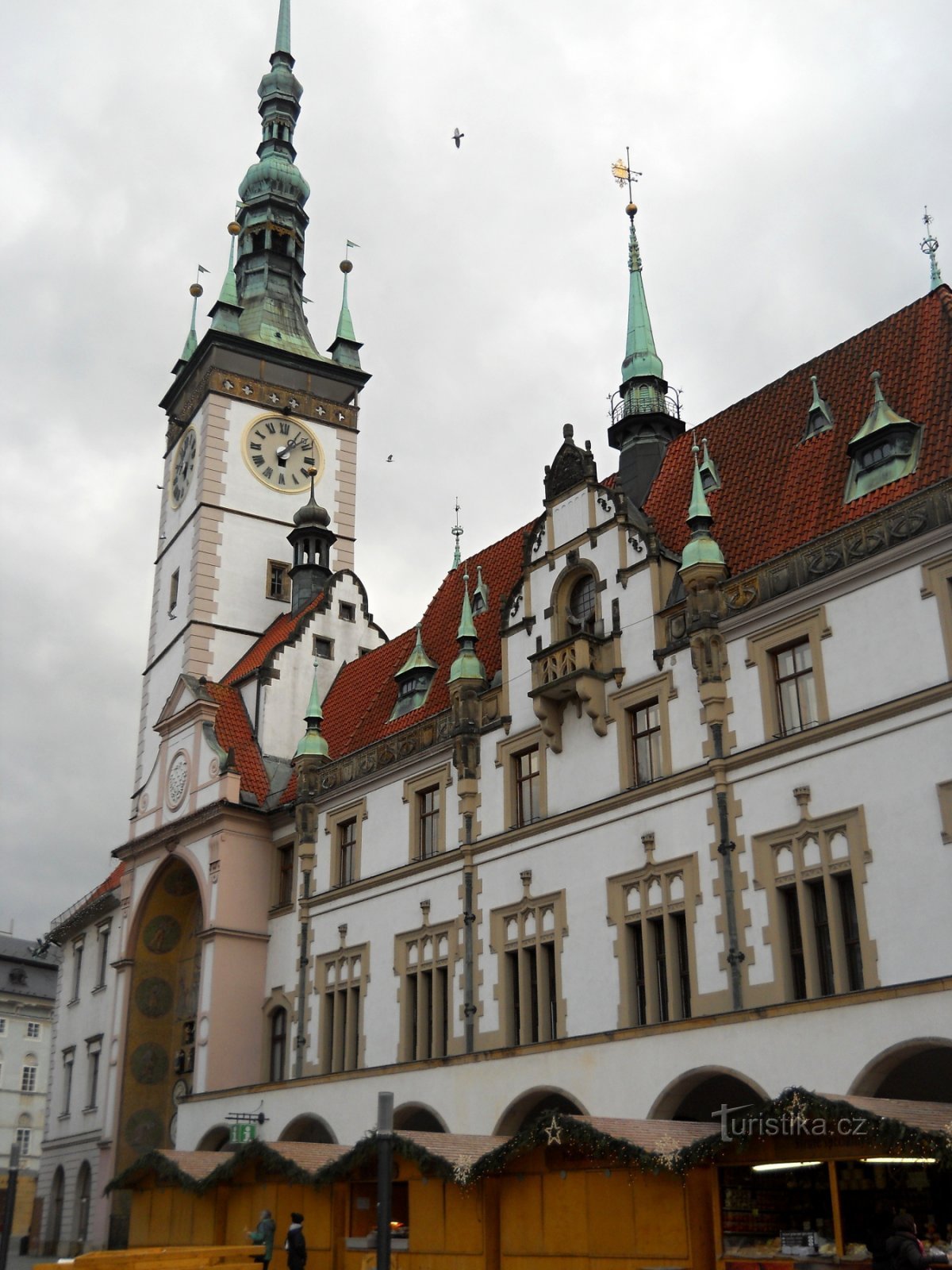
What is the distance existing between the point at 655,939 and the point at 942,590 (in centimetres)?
787

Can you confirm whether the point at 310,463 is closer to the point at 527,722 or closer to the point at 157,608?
the point at 157,608

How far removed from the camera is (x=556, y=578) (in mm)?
29031

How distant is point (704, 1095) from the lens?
23750 millimetres

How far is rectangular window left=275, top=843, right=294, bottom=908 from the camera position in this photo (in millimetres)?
36625

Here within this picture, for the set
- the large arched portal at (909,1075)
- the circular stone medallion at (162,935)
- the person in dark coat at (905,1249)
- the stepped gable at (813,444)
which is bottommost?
the person in dark coat at (905,1249)

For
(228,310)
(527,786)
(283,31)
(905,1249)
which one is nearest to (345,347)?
(228,310)

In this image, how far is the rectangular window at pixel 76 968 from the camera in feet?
159

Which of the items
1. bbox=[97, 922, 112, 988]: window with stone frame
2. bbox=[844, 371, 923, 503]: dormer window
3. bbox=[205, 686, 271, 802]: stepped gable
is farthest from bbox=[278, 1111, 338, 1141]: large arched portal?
bbox=[844, 371, 923, 503]: dormer window

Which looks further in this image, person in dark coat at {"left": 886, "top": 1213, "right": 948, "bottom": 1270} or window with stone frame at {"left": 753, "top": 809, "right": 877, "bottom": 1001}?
window with stone frame at {"left": 753, "top": 809, "right": 877, "bottom": 1001}

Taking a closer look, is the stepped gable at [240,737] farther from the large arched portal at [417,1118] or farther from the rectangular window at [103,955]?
the large arched portal at [417,1118]

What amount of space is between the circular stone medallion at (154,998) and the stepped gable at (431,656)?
8535 millimetres

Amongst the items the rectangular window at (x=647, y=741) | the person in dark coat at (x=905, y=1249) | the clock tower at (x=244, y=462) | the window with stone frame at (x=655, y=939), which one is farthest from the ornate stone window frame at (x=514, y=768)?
the clock tower at (x=244, y=462)

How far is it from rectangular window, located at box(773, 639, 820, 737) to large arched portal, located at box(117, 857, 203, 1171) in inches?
768

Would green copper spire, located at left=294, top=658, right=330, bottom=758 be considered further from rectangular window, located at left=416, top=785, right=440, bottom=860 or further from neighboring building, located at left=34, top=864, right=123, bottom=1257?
neighboring building, located at left=34, top=864, right=123, bottom=1257
